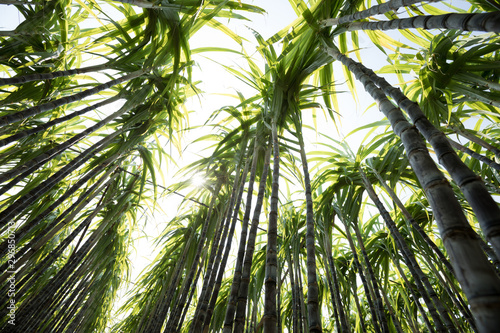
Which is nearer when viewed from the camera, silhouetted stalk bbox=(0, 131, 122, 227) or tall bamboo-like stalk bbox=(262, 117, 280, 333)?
tall bamboo-like stalk bbox=(262, 117, 280, 333)

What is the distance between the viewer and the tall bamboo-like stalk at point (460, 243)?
1.09 ft

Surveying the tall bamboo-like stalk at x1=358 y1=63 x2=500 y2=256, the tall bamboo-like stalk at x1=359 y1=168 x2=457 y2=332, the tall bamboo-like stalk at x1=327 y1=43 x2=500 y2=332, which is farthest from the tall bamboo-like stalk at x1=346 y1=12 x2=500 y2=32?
the tall bamboo-like stalk at x1=359 y1=168 x2=457 y2=332

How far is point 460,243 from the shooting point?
397mm

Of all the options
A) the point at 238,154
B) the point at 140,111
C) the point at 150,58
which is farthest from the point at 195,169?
the point at 150,58

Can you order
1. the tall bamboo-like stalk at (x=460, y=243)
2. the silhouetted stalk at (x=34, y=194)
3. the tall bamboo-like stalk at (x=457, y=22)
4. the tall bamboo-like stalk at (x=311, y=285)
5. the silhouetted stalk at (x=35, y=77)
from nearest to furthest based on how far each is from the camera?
the tall bamboo-like stalk at (x=460, y=243)
the tall bamboo-like stalk at (x=457, y=22)
the tall bamboo-like stalk at (x=311, y=285)
the silhouetted stalk at (x=35, y=77)
the silhouetted stalk at (x=34, y=194)

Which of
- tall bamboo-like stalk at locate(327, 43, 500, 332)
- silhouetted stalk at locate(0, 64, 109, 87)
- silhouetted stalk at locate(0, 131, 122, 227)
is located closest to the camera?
tall bamboo-like stalk at locate(327, 43, 500, 332)

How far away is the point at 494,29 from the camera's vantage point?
19.2 inches

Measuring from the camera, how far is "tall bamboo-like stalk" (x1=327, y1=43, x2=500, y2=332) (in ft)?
1.09

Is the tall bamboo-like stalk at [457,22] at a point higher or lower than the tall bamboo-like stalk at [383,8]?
lower

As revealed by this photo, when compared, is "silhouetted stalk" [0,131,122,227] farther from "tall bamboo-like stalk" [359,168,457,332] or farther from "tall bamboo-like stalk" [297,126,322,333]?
"tall bamboo-like stalk" [359,168,457,332]

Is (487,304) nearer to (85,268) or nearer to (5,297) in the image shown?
(5,297)

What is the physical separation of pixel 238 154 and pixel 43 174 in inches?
74.1

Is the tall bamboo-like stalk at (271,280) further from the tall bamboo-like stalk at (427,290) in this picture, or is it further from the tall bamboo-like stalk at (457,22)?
the tall bamboo-like stalk at (427,290)

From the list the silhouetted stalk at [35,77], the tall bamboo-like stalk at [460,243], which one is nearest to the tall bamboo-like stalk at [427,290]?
the tall bamboo-like stalk at [460,243]
